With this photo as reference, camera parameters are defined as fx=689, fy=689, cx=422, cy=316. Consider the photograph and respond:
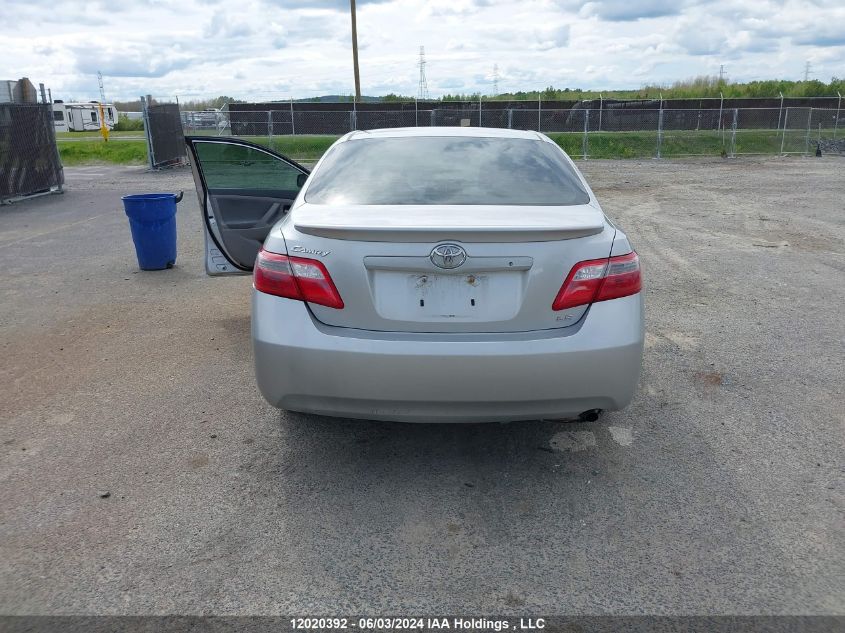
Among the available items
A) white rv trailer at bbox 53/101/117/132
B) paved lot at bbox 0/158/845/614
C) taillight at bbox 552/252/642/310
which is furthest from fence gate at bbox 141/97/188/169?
white rv trailer at bbox 53/101/117/132

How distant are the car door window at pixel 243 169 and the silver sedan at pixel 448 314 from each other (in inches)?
108

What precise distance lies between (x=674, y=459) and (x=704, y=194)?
1329 centimetres

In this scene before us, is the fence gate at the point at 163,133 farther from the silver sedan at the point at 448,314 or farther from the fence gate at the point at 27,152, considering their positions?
the silver sedan at the point at 448,314

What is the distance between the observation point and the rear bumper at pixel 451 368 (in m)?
2.98

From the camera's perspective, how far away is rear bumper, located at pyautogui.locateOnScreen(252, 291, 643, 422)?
2.98 metres

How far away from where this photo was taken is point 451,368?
9.75 ft

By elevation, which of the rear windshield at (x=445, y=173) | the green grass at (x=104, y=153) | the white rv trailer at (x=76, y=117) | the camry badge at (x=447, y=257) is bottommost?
the green grass at (x=104, y=153)

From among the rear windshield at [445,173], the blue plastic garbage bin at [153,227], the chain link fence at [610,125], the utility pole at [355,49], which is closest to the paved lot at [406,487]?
the rear windshield at [445,173]

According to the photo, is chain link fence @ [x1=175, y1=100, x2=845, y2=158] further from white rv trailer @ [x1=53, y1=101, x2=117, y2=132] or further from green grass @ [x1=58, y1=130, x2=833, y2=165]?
white rv trailer @ [x1=53, y1=101, x2=117, y2=132]

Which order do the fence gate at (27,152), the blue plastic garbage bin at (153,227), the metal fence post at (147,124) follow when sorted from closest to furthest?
the blue plastic garbage bin at (153,227)
the fence gate at (27,152)
the metal fence post at (147,124)

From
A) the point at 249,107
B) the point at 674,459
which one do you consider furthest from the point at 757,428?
the point at 249,107

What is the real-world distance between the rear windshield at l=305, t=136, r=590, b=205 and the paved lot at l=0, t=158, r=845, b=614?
4.40 feet

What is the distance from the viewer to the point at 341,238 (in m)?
3.07

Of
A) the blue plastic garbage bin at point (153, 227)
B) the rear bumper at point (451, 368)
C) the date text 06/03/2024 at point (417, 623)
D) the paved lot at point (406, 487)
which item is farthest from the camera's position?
the blue plastic garbage bin at point (153, 227)
